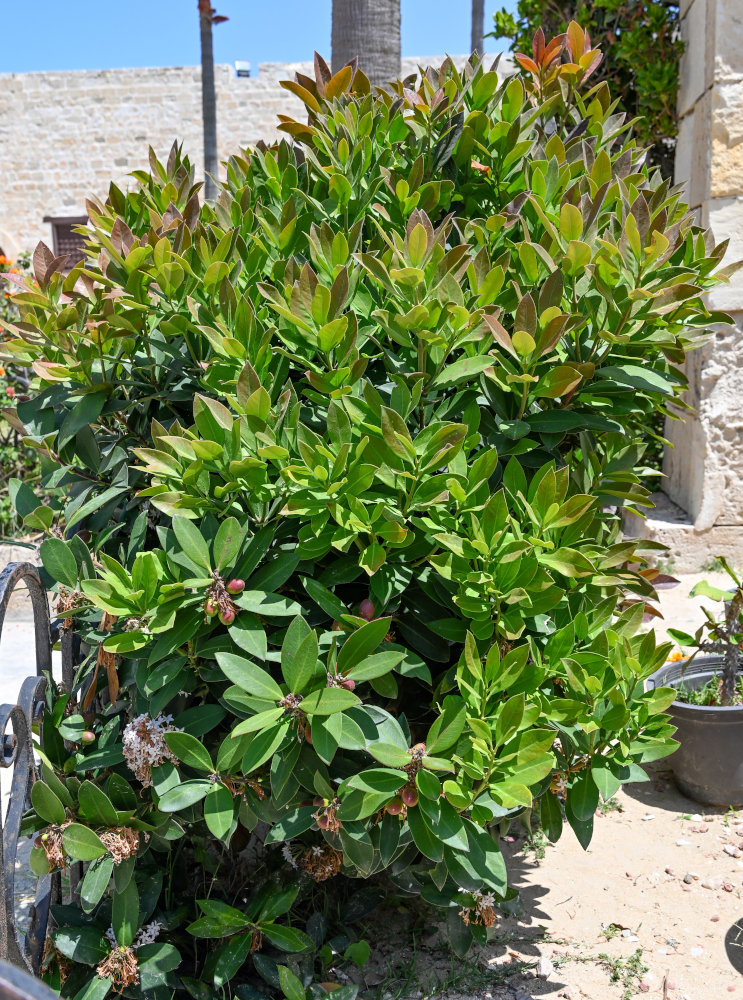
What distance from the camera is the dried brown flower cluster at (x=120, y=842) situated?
1449 millimetres

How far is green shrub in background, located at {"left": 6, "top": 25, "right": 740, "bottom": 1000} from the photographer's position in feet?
4.30

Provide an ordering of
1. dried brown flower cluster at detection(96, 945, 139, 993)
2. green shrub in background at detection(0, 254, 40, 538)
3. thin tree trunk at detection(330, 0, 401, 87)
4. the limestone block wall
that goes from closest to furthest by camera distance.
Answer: dried brown flower cluster at detection(96, 945, 139, 993), thin tree trunk at detection(330, 0, 401, 87), the limestone block wall, green shrub in background at detection(0, 254, 40, 538)

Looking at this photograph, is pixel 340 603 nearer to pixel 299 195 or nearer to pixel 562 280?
pixel 562 280

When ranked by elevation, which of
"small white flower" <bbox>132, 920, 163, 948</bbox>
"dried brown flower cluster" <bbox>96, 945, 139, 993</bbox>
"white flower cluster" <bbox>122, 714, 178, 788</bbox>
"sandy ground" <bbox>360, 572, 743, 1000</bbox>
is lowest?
"sandy ground" <bbox>360, 572, 743, 1000</bbox>

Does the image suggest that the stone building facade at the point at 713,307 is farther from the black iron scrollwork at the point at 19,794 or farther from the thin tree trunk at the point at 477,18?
the thin tree trunk at the point at 477,18

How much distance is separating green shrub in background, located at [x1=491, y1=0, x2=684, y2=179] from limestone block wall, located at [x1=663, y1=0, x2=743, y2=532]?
0.10 meters

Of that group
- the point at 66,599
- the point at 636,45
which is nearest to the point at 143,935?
the point at 66,599

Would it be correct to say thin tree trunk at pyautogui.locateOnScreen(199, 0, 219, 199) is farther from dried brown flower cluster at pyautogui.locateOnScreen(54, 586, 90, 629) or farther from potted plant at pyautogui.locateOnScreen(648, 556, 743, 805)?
dried brown flower cluster at pyautogui.locateOnScreen(54, 586, 90, 629)

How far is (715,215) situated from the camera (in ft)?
13.3

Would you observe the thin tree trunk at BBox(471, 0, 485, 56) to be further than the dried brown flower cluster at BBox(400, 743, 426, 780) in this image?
Yes

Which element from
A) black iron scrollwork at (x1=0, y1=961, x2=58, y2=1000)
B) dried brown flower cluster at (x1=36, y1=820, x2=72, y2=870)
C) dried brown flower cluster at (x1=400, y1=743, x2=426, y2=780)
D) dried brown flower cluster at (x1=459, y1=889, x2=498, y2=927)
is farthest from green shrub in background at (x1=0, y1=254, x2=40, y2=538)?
black iron scrollwork at (x1=0, y1=961, x2=58, y2=1000)

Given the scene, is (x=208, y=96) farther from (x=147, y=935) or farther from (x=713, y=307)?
(x=147, y=935)

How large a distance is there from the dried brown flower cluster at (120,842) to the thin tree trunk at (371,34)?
3315 millimetres

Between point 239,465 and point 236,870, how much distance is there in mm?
1090
